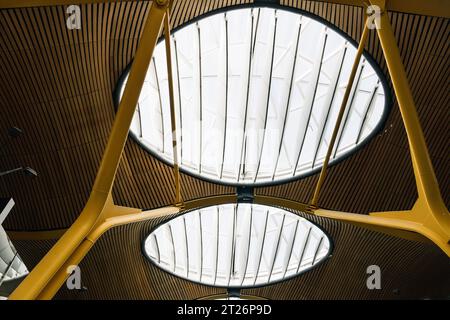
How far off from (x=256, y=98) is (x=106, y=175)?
9.93 m

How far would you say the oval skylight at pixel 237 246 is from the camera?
25219mm

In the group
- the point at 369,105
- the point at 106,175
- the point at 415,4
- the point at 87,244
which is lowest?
the point at 87,244

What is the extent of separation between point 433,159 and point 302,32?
5.91 m

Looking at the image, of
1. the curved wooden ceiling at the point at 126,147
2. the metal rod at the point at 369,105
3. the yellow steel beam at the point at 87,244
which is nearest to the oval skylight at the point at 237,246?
the curved wooden ceiling at the point at 126,147

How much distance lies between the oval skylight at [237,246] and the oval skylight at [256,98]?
3823 millimetres

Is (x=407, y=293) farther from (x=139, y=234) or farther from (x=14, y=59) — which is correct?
(x=14, y=59)

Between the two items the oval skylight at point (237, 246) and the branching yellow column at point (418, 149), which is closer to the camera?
the branching yellow column at point (418, 149)

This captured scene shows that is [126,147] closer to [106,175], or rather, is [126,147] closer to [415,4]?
[106,175]

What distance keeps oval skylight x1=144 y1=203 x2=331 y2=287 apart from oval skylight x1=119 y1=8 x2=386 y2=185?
382 centimetres

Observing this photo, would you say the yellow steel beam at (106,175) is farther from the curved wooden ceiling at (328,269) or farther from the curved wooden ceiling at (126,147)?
the curved wooden ceiling at (328,269)

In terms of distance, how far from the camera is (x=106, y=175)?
36.1 feet

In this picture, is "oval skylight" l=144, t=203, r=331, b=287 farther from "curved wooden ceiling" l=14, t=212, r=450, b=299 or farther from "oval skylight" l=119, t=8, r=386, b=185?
"oval skylight" l=119, t=8, r=386, b=185

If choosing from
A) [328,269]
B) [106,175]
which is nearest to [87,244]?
[106,175]

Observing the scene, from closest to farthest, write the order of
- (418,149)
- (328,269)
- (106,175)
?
1. (418,149)
2. (106,175)
3. (328,269)
